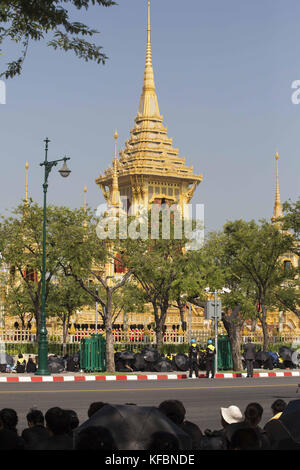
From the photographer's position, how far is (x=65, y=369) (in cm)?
3444

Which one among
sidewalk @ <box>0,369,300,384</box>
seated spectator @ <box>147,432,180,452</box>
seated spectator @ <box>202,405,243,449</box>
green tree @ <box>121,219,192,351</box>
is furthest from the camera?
green tree @ <box>121,219,192,351</box>

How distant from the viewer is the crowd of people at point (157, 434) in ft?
20.2

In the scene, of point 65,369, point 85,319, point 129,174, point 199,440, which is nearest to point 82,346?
point 65,369

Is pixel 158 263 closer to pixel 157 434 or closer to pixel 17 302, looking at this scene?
pixel 17 302

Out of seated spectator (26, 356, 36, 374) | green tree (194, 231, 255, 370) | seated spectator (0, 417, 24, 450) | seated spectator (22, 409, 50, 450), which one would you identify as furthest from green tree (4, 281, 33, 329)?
seated spectator (0, 417, 24, 450)

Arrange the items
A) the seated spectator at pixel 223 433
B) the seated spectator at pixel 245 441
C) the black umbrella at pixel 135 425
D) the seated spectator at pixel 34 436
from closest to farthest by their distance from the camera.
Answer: the seated spectator at pixel 245 441 < the black umbrella at pixel 135 425 < the seated spectator at pixel 34 436 < the seated spectator at pixel 223 433

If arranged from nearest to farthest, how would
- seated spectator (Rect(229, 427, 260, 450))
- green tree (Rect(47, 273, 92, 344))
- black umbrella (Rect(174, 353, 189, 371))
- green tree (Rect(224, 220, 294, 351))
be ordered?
seated spectator (Rect(229, 427, 260, 450)) < black umbrella (Rect(174, 353, 189, 371)) < green tree (Rect(224, 220, 294, 351)) < green tree (Rect(47, 273, 92, 344))

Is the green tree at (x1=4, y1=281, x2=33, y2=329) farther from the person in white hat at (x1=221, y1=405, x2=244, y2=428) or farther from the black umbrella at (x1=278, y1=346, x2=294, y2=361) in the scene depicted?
the person in white hat at (x1=221, y1=405, x2=244, y2=428)

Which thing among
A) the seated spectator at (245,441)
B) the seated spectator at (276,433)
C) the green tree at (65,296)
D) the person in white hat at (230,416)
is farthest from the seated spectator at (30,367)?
the seated spectator at (245,441)

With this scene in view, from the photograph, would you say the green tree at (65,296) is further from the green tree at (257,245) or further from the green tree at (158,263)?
the green tree at (257,245)

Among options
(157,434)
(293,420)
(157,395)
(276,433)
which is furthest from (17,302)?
(157,434)

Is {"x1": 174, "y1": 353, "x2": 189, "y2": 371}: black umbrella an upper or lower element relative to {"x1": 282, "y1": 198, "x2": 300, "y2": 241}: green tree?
lower

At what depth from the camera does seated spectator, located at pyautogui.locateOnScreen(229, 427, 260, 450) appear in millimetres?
5895
